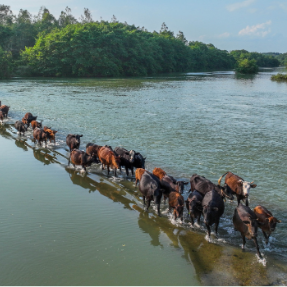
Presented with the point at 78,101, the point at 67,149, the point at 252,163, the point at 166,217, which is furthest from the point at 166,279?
the point at 78,101

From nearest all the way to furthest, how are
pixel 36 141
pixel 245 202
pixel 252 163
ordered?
pixel 245 202, pixel 252 163, pixel 36 141

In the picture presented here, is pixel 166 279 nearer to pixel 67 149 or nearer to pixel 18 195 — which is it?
pixel 18 195

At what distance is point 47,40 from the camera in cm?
6450

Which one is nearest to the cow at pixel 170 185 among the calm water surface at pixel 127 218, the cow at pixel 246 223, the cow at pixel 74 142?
the calm water surface at pixel 127 218

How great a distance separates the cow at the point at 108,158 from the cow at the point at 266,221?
4654mm

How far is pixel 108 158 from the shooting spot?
9883 mm

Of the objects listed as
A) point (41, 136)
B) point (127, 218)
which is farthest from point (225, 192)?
point (41, 136)

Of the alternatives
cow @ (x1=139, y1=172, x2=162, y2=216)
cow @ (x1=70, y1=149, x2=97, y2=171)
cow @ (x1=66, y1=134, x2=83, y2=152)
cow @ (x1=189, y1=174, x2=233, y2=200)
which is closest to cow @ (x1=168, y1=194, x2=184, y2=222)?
cow @ (x1=139, y1=172, x2=162, y2=216)

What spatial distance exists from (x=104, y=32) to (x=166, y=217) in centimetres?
7128

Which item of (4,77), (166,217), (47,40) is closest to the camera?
A: (166,217)

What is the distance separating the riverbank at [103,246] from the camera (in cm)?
528

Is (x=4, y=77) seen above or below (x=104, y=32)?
below

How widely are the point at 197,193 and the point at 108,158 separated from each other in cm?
363

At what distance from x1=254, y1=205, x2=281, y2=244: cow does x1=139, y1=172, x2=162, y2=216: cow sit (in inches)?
89.8
